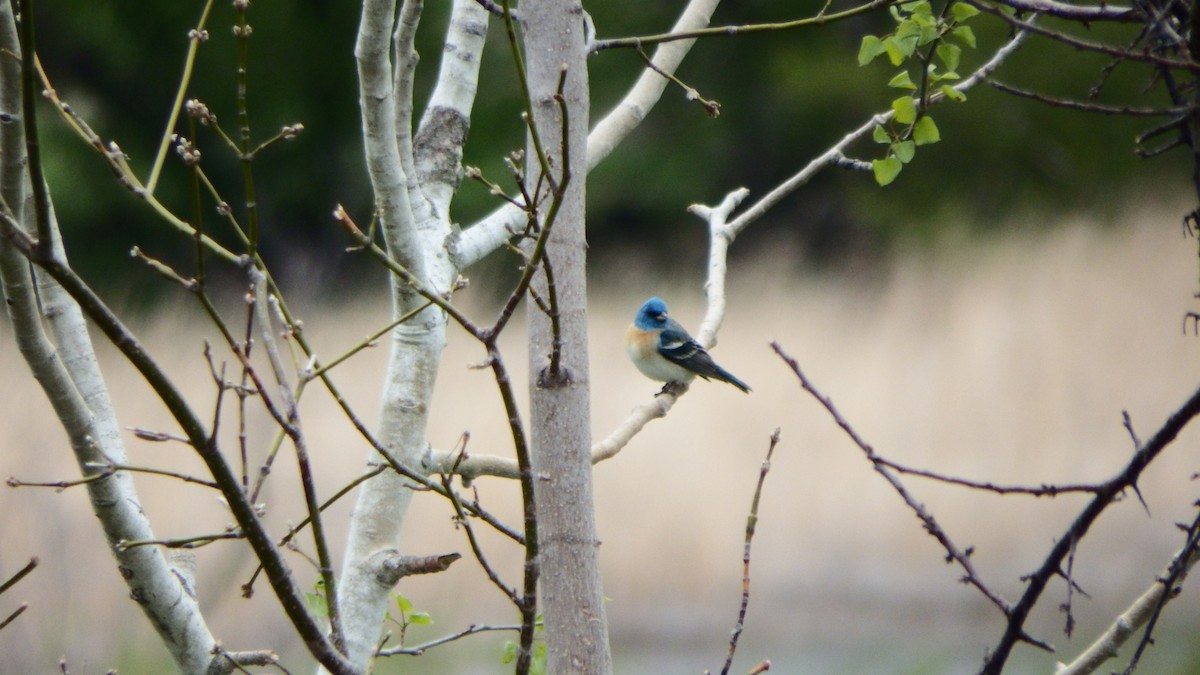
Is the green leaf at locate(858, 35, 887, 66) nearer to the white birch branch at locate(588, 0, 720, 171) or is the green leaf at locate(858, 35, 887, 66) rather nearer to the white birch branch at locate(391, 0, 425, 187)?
the white birch branch at locate(588, 0, 720, 171)

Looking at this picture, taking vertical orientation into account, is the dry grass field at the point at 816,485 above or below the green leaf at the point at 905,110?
above

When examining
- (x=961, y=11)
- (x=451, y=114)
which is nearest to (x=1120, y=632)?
(x=961, y=11)

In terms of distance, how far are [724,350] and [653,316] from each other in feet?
8.91

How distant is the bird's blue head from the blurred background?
1578 millimetres

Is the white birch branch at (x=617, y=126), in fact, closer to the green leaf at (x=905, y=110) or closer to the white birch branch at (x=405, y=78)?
the white birch branch at (x=405, y=78)

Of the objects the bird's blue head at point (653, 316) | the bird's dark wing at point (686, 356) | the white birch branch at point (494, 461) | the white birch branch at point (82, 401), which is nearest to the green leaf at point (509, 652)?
the white birch branch at point (494, 461)

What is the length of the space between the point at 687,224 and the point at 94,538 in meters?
9.67

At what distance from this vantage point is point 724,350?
7.90 m

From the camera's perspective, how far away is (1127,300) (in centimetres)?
754

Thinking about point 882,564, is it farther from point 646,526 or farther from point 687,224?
point 687,224

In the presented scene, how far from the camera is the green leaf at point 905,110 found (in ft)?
4.95

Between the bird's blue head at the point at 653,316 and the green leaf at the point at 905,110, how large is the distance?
12.1 feet

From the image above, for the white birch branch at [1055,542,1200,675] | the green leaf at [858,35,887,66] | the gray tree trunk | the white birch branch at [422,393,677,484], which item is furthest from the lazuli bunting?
the white birch branch at [1055,542,1200,675]

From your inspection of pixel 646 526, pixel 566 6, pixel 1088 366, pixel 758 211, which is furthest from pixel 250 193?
pixel 1088 366
